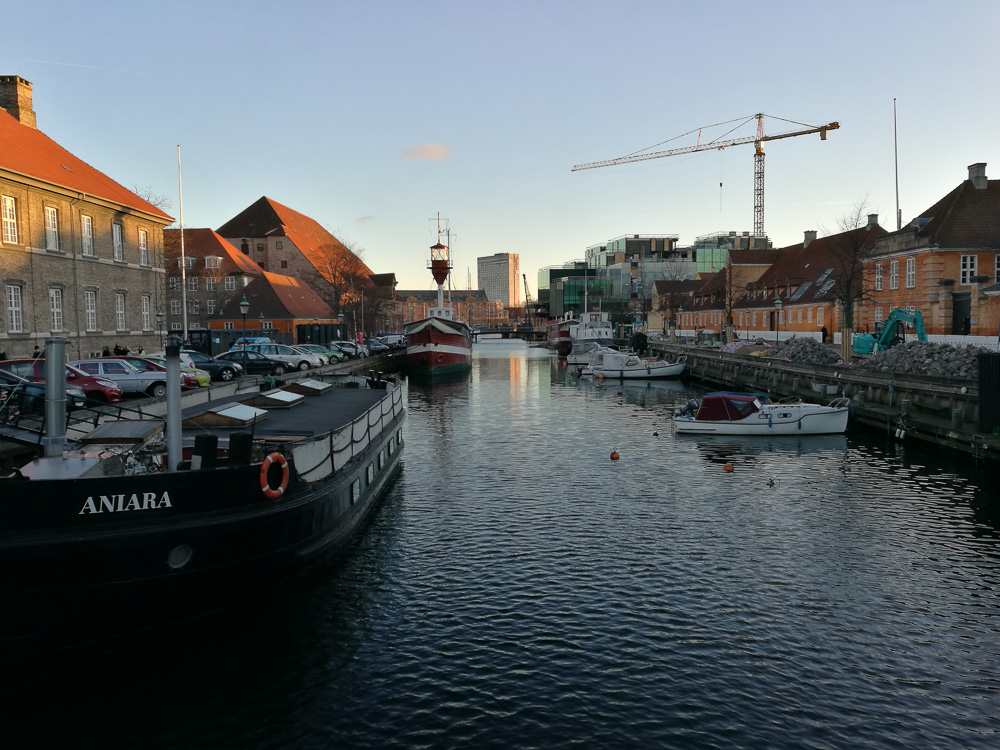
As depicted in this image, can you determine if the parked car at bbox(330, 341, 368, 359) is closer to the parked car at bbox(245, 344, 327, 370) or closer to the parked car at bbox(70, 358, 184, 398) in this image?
the parked car at bbox(245, 344, 327, 370)

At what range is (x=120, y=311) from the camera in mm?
46625

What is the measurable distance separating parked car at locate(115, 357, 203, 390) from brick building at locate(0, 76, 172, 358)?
999 cm

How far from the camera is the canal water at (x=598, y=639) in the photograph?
370 inches

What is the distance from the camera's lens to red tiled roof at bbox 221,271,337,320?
86.8m

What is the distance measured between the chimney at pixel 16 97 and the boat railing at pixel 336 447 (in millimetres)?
40670

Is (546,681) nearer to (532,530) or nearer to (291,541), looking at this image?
(291,541)

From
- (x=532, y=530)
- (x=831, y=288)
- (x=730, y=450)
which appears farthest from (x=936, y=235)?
(x=532, y=530)

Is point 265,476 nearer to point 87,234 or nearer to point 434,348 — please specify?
point 87,234

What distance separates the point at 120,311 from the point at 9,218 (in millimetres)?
10268

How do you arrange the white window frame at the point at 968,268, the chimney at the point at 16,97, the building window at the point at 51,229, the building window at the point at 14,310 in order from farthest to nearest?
1. the white window frame at the point at 968,268
2. the chimney at the point at 16,97
3. the building window at the point at 51,229
4. the building window at the point at 14,310

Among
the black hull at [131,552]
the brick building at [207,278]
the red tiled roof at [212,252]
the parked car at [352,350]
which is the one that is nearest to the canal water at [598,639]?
the black hull at [131,552]

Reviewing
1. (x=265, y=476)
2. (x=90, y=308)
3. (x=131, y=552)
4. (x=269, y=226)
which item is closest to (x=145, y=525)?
(x=131, y=552)

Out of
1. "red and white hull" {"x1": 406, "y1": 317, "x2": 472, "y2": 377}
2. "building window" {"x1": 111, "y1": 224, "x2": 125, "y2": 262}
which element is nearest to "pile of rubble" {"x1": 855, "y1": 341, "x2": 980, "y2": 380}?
"red and white hull" {"x1": 406, "y1": 317, "x2": 472, "y2": 377}

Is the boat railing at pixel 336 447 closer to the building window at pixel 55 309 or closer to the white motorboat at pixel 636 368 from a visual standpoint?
the building window at pixel 55 309
